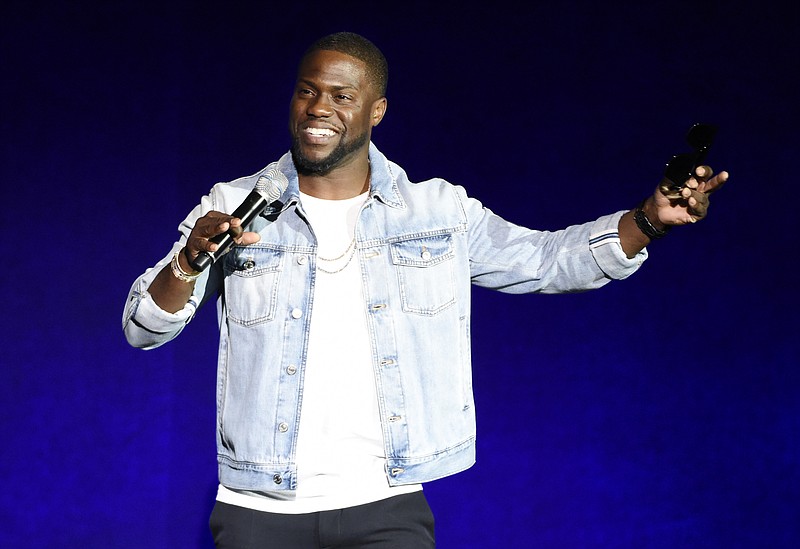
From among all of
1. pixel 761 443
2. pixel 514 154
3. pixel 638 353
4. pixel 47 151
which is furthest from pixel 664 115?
pixel 47 151

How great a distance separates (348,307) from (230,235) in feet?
1.12

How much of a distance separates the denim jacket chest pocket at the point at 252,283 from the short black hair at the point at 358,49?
0.38 metres

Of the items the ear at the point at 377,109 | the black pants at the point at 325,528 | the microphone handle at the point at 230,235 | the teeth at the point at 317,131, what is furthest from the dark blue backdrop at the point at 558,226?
the microphone handle at the point at 230,235

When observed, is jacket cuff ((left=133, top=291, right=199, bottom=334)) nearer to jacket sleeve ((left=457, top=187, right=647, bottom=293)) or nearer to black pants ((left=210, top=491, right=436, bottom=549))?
black pants ((left=210, top=491, right=436, bottom=549))

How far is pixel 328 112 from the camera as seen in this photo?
6.25 feet

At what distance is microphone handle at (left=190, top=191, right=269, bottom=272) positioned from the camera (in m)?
1.58

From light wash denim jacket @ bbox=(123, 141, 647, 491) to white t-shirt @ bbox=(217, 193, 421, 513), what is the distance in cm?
2

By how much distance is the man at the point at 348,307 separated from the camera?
1756 mm

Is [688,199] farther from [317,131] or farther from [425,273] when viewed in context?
[317,131]

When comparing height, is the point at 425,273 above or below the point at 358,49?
below

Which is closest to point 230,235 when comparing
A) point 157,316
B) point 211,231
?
point 211,231

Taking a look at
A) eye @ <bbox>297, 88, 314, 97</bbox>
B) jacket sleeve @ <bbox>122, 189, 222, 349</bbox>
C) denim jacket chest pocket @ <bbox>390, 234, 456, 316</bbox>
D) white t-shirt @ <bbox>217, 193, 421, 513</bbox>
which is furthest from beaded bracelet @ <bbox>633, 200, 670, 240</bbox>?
jacket sleeve @ <bbox>122, 189, 222, 349</bbox>

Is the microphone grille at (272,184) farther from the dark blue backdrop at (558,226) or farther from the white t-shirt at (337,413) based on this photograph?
the dark blue backdrop at (558,226)

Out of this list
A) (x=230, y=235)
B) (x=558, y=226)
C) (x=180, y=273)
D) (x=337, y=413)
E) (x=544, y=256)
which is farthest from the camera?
(x=558, y=226)
